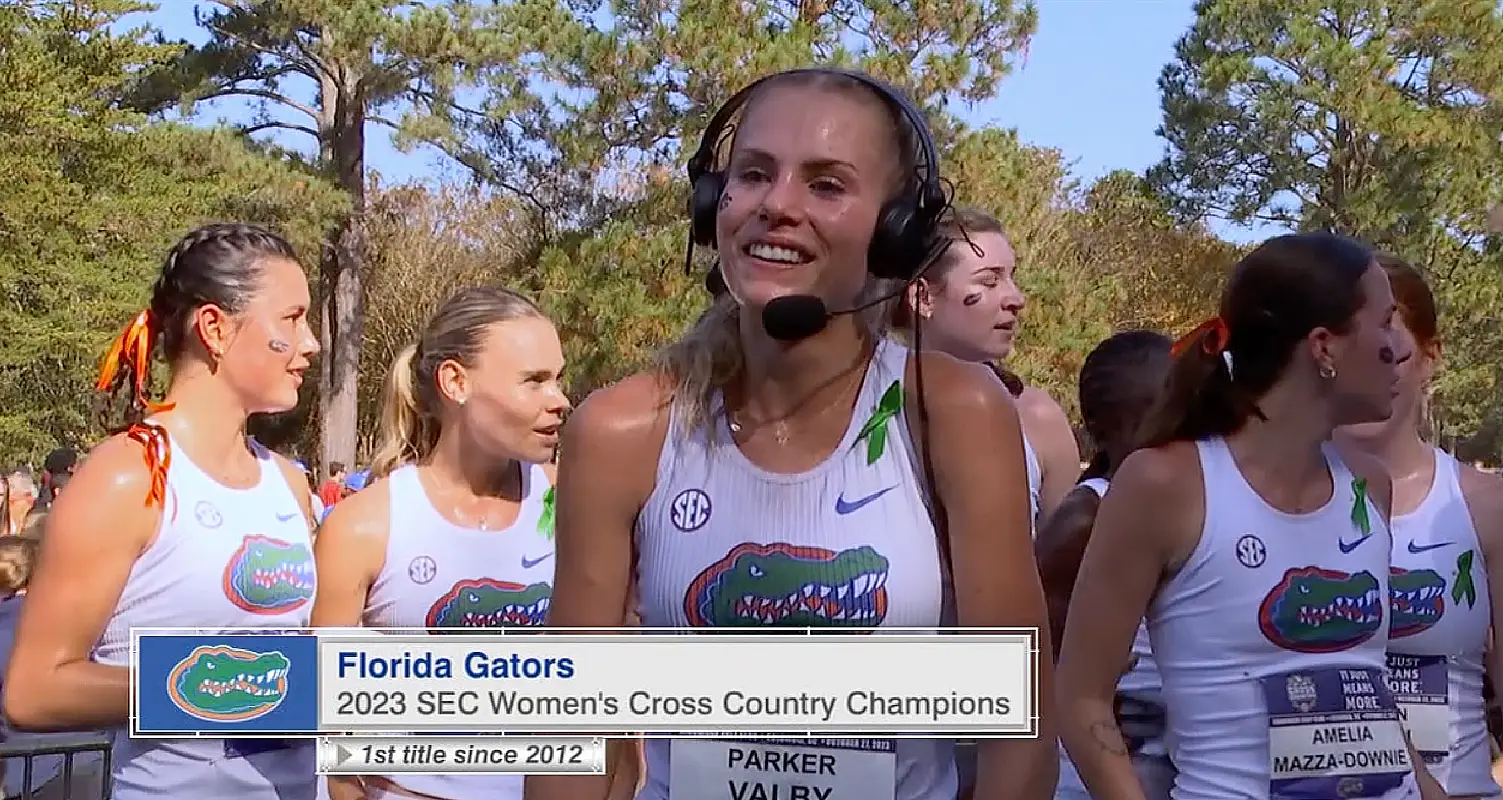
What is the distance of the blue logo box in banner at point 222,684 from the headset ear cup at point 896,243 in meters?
1.24

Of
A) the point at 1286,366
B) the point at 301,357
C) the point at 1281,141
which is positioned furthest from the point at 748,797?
the point at 1281,141

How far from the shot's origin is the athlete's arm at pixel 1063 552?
10.3 ft

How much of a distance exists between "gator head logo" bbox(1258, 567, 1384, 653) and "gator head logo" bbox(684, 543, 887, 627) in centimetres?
87

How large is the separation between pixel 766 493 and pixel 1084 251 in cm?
2988

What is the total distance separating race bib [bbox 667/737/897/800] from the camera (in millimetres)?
1977

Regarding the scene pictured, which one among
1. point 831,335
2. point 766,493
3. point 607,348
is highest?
point 607,348

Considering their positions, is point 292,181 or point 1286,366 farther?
point 292,181

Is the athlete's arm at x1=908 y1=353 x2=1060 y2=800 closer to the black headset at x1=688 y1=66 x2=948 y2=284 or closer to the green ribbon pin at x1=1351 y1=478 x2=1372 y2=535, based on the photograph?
the black headset at x1=688 y1=66 x2=948 y2=284

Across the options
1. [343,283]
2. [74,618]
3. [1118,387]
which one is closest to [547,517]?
[74,618]

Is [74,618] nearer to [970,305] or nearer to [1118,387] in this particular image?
[1118,387]

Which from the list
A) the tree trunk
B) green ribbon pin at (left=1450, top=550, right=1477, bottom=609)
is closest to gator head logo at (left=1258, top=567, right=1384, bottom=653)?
green ribbon pin at (left=1450, top=550, right=1477, bottom=609)

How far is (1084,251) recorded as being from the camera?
31.1 metres

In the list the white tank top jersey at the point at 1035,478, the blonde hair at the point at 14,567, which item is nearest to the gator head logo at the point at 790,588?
the white tank top jersey at the point at 1035,478

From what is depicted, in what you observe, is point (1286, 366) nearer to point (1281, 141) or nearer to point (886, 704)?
point (886, 704)
